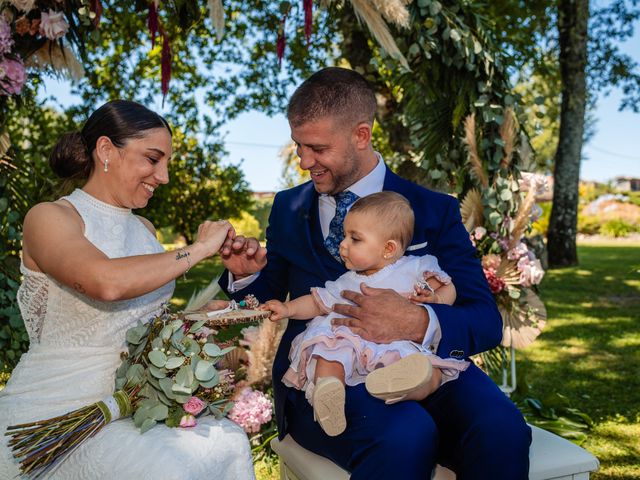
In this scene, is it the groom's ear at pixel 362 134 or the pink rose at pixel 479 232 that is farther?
the pink rose at pixel 479 232

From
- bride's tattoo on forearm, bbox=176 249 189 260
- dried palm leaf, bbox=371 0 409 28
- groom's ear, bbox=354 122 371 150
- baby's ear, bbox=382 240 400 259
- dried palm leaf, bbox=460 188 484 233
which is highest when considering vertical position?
dried palm leaf, bbox=371 0 409 28

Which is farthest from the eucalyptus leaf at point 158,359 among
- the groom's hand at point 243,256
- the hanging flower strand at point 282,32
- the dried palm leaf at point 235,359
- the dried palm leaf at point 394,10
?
the dried palm leaf at point 394,10

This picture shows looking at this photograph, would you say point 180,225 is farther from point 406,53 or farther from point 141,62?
point 406,53

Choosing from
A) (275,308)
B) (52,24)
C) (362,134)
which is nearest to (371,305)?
(275,308)

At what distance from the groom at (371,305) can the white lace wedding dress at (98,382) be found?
435 mm

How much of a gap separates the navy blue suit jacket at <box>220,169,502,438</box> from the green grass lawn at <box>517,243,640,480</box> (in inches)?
46.8

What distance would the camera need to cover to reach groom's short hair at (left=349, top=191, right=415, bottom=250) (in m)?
2.60

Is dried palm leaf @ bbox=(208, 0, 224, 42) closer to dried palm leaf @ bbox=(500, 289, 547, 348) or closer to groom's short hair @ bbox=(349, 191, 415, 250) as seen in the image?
groom's short hair @ bbox=(349, 191, 415, 250)

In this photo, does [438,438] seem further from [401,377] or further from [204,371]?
[204,371]

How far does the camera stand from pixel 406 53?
4.25 m

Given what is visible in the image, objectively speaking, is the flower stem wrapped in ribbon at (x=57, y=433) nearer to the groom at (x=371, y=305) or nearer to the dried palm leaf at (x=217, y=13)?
the groom at (x=371, y=305)

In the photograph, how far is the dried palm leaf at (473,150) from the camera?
407 centimetres

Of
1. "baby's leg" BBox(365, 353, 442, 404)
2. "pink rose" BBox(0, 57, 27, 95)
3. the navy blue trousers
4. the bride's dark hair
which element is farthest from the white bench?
"pink rose" BBox(0, 57, 27, 95)

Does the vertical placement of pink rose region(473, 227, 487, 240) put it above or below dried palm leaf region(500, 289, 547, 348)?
above
